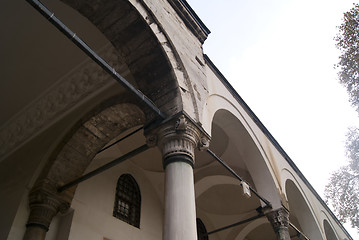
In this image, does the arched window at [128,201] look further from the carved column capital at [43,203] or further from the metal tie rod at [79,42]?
the metal tie rod at [79,42]

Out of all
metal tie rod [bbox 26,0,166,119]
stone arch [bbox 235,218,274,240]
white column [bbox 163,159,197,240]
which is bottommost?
white column [bbox 163,159,197,240]

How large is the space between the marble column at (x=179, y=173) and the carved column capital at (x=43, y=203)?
7.90ft

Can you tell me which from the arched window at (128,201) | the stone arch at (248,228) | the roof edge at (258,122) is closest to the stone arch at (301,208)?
the roof edge at (258,122)

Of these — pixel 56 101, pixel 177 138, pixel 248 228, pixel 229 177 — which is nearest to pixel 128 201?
pixel 229 177

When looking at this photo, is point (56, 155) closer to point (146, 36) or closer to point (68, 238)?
point (68, 238)

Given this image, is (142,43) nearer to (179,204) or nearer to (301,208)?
(179,204)

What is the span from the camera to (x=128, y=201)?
298 inches

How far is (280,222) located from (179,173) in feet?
12.3

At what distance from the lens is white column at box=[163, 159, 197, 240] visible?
315cm

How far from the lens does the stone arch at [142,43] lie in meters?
4.08

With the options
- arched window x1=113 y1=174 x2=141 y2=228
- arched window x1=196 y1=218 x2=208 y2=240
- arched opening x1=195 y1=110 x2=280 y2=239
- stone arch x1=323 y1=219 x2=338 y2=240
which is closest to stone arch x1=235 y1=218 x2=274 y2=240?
arched opening x1=195 y1=110 x2=280 y2=239

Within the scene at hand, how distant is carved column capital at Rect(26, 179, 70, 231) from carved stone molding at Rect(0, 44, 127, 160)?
46.6 inches

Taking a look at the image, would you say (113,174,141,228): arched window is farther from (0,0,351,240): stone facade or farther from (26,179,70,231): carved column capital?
(26,179,70,231): carved column capital

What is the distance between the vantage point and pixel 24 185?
5344mm
